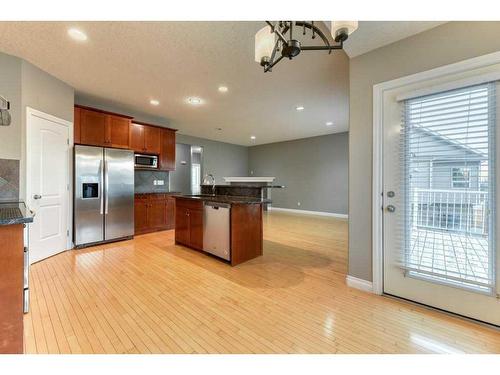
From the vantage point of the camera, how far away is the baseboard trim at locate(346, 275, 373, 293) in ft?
7.30

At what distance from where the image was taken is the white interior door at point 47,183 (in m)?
2.93

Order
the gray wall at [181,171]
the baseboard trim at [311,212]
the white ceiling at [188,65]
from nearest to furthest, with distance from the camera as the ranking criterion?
the white ceiling at [188,65] < the gray wall at [181,171] < the baseboard trim at [311,212]

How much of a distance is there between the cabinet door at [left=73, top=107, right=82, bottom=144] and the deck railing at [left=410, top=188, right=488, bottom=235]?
483 cm

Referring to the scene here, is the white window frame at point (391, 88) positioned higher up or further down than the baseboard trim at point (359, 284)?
higher up

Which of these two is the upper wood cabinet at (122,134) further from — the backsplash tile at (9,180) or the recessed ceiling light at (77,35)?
the recessed ceiling light at (77,35)

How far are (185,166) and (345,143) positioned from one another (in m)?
4.98

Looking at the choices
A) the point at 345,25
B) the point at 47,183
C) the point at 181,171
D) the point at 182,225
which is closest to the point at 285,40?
the point at 345,25

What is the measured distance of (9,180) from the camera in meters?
2.65

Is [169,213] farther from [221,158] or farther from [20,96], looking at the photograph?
[221,158]

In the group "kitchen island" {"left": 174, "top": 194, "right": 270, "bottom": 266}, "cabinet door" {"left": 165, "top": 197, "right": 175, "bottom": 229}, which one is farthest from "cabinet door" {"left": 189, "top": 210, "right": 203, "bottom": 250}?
"cabinet door" {"left": 165, "top": 197, "right": 175, "bottom": 229}

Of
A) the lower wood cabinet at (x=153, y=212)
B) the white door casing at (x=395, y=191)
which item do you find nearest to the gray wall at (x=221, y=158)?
the lower wood cabinet at (x=153, y=212)

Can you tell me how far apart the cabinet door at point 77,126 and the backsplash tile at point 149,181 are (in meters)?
1.44

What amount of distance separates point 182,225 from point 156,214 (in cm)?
152

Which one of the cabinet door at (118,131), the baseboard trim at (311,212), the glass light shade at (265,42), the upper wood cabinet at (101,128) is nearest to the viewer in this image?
the glass light shade at (265,42)
